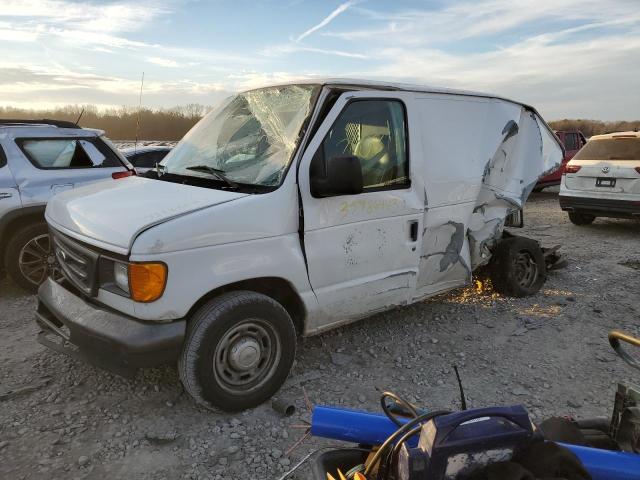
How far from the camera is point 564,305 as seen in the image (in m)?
5.18

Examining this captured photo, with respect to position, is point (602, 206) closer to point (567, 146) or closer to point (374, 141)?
point (567, 146)

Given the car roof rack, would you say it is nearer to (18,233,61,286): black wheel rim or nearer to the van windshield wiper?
(18,233,61,286): black wheel rim

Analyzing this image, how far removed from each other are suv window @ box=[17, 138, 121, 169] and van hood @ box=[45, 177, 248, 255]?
224 centimetres

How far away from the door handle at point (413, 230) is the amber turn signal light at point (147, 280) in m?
1.98

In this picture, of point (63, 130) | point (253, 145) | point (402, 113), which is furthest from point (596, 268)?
point (63, 130)

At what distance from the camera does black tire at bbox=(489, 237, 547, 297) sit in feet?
17.0

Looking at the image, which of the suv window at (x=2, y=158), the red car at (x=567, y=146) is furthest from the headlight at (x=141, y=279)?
the red car at (x=567, y=146)

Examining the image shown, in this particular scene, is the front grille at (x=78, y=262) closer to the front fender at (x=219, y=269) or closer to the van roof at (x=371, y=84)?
the front fender at (x=219, y=269)

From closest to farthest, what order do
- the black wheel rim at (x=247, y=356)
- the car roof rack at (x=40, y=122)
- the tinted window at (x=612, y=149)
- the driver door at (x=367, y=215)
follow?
1. the black wheel rim at (x=247, y=356)
2. the driver door at (x=367, y=215)
3. the car roof rack at (x=40, y=122)
4. the tinted window at (x=612, y=149)

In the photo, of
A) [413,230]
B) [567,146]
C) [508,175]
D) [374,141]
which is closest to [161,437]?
[413,230]

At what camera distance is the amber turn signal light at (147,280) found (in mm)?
2662

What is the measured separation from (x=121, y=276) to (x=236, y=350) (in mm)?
832

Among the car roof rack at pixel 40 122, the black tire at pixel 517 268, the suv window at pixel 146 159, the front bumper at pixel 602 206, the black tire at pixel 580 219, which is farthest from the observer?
the black tire at pixel 580 219

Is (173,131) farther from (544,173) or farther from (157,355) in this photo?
(157,355)
